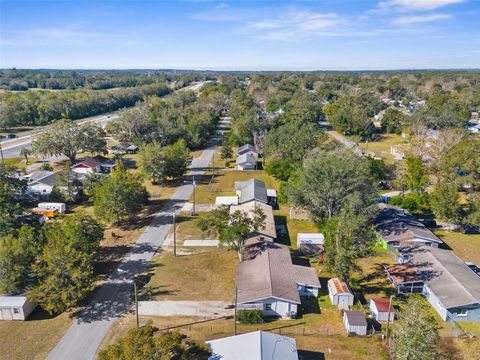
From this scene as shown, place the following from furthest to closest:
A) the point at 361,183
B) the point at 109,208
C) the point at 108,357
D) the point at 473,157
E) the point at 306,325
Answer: the point at 473,157 < the point at 109,208 < the point at 361,183 < the point at 306,325 < the point at 108,357

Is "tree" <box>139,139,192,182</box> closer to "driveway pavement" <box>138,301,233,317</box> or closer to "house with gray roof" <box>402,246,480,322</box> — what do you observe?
"driveway pavement" <box>138,301,233,317</box>

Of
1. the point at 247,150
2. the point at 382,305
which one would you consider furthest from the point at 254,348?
the point at 247,150

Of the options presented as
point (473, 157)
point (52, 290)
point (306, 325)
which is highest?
point (473, 157)

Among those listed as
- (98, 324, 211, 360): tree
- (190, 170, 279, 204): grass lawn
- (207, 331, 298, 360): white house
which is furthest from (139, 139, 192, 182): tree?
(98, 324, 211, 360): tree

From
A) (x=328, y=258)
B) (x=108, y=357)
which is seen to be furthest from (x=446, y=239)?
(x=108, y=357)

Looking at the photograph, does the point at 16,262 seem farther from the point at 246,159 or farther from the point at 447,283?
the point at 246,159

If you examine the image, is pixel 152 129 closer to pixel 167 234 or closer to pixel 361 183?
pixel 167 234
